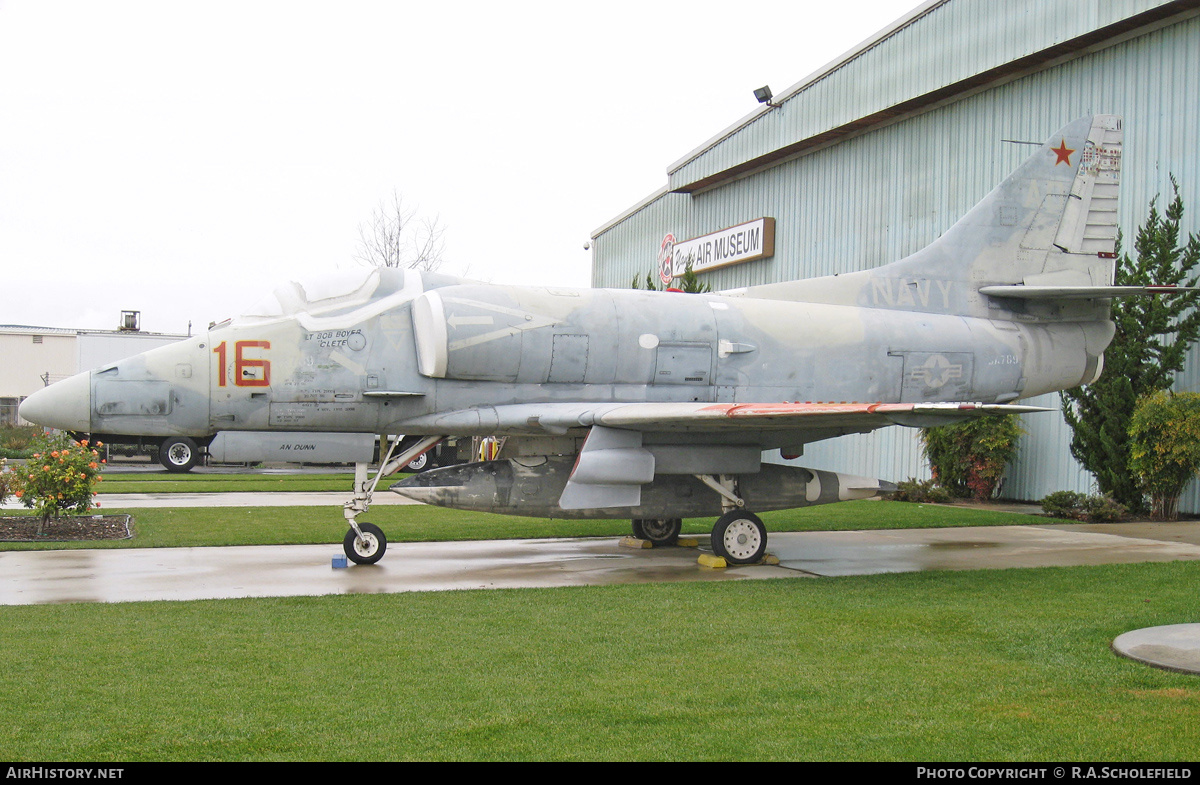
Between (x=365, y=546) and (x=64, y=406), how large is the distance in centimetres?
357

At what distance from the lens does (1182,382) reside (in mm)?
16938

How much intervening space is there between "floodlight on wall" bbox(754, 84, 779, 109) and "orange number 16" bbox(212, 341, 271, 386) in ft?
58.3

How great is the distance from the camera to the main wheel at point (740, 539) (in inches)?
459

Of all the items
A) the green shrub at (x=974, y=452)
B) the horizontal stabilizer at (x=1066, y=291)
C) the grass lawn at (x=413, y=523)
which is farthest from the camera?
the green shrub at (x=974, y=452)

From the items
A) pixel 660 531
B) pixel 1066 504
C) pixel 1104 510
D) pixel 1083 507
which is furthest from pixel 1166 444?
pixel 660 531

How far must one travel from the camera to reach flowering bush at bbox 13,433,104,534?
13.9 m

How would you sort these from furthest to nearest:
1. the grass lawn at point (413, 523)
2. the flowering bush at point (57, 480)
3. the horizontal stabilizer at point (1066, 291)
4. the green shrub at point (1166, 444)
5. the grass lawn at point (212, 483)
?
1. the grass lawn at point (212, 483)
2. the green shrub at point (1166, 444)
3. the flowering bush at point (57, 480)
4. the grass lawn at point (413, 523)
5. the horizontal stabilizer at point (1066, 291)

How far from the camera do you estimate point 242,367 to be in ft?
36.6

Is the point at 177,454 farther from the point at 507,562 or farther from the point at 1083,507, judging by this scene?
the point at 1083,507

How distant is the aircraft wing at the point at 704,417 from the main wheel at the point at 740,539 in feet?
3.26

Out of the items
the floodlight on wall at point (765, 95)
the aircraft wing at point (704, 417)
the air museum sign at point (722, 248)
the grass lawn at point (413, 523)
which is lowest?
the grass lawn at point (413, 523)

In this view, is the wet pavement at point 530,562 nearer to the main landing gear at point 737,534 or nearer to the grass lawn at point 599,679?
the main landing gear at point 737,534

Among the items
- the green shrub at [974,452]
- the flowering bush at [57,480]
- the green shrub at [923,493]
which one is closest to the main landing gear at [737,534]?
the green shrub at [974,452]

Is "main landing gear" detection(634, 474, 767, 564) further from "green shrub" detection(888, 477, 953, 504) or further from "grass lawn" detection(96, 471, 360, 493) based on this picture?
"grass lawn" detection(96, 471, 360, 493)
